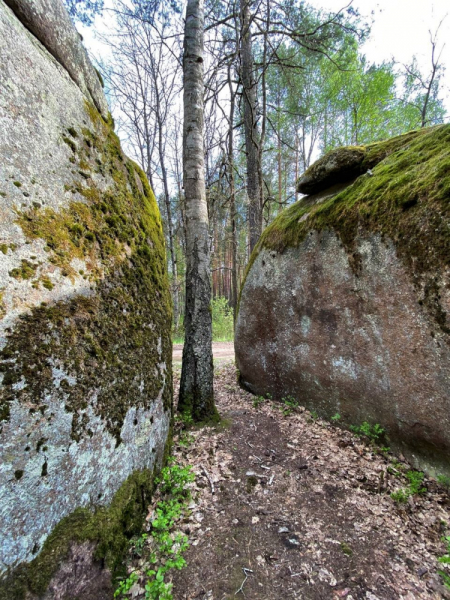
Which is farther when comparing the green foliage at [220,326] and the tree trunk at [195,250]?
the green foliage at [220,326]

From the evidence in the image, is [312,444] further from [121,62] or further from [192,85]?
[121,62]

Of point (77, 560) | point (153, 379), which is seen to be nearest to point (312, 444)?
point (153, 379)

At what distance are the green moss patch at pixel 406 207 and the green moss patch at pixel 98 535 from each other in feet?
10.1

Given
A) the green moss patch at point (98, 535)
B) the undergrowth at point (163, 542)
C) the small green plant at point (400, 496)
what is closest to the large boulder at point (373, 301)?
the small green plant at point (400, 496)

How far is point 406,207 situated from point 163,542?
3802 millimetres

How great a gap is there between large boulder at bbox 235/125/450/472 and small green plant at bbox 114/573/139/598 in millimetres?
2759

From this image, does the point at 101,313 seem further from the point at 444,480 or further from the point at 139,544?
the point at 444,480

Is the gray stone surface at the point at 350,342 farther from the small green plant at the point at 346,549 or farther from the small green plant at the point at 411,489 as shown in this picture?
the small green plant at the point at 346,549

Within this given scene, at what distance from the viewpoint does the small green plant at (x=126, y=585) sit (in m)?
1.68

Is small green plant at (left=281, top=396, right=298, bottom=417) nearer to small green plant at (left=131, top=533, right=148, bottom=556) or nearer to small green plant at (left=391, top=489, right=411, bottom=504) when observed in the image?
small green plant at (left=391, top=489, right=411, bottom=504)

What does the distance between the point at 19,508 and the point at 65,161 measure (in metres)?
2.27

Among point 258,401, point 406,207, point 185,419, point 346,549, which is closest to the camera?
point 346,549

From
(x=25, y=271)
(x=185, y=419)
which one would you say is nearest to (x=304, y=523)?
(x=185, y=419)

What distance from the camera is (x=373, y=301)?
10.2ft
